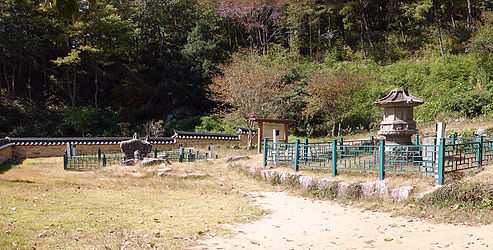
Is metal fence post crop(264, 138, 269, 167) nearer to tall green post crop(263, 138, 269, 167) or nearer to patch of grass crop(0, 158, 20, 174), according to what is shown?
tall green post crop(263, 138, 269, 167)

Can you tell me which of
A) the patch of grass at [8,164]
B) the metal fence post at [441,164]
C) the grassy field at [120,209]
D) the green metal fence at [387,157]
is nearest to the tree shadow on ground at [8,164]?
the patch of grass at [8,164]

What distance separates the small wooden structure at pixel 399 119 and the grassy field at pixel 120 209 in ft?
12.4

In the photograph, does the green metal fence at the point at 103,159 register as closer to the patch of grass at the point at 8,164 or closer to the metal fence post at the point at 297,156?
the patch of grass at the point at 8,164

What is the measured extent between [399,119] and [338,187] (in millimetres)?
3243

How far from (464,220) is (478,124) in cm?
1532

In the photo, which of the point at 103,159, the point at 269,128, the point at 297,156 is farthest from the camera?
Answer: the point at 269,128

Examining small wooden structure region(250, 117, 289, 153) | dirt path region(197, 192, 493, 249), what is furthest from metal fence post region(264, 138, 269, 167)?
dirt path region(197, 192, 493, 249)

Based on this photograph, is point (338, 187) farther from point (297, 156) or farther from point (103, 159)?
point (103, 159)

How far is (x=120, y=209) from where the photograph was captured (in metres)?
9.21

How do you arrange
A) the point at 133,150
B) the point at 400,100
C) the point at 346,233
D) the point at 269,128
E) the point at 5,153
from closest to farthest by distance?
the point at 346,233 < the point at 400,100 < the point at 133,150 < the point at 269,128 < the point at 5,153

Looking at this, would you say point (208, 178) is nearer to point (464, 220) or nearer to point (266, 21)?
point (464, 220)

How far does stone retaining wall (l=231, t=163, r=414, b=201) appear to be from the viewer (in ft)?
31.9

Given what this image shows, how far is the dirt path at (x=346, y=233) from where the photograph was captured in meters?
6.77

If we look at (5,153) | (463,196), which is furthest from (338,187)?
(5,153)
